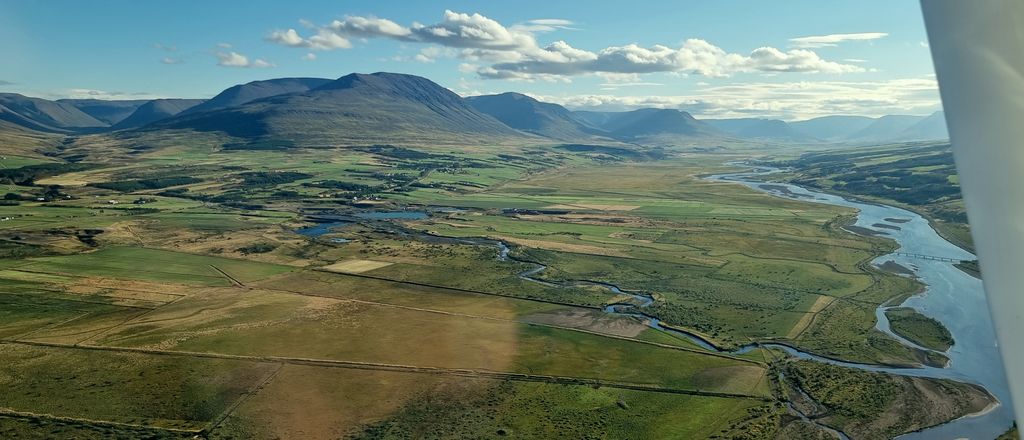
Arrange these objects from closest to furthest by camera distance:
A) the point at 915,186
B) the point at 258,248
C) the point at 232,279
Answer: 1. the point at 232,279
2. the point at 258,248
3. the point at 915,186

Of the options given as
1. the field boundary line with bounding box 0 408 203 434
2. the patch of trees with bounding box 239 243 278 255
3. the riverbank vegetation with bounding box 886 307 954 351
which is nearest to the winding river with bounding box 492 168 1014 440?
the riverbank vegetation with bounding box 886 307 954 351

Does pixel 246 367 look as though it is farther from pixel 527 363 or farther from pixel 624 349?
pixel 624 349

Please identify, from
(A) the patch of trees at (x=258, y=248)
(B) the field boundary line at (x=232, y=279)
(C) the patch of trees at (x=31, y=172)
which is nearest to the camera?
(B) the field boundary line at (x=232, y=279)

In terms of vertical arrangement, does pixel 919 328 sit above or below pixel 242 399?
below

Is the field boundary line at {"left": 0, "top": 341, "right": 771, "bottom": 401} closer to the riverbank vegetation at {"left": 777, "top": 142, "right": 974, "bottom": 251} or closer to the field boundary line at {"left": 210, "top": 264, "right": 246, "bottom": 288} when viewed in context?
the field boundary line at {"left": 210, "top": 264, "right": 246, "bottom": 288}

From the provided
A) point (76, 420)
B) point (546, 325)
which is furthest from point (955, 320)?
point (76, 420)

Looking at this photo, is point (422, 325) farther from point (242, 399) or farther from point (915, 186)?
point (915, 186)

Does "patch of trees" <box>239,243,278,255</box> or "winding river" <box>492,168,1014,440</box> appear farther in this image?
"patch of trees" <box>239,243,278,255</box>

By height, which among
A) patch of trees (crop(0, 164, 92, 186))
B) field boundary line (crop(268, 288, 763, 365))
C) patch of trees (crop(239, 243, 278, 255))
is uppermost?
patch of trees (crop(0, 164, 92, 186))

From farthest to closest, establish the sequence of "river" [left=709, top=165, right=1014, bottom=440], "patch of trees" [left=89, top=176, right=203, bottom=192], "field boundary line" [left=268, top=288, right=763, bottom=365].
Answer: "patch of trees" [left=89, top=176, right=203, bottom=192] → "field boundary line" [left=268, top=288, right=763, bottom=365] → "river" [left=709, top=165, right=1014, bottom=440]

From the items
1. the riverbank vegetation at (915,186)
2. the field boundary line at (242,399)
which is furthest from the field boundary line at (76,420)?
the riverbank vegetation at (915,186)

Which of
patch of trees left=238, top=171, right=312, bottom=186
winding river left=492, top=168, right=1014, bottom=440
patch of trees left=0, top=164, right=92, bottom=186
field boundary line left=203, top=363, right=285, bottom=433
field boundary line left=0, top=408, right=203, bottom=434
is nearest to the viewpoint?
field boundary line left=0, top=408, right=203, bottom=434

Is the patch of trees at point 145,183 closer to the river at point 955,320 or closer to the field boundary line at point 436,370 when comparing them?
the field boundary line at point 436,370
